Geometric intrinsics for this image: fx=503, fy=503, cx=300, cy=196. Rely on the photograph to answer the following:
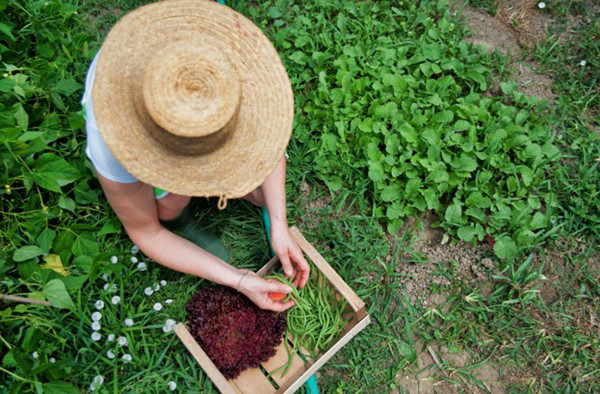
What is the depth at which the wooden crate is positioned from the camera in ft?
7.14

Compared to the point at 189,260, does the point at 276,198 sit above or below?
above

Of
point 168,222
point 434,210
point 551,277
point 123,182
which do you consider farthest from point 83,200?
point 551,277

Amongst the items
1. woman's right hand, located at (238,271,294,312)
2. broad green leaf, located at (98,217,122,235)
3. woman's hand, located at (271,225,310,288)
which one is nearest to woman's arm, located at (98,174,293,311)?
woman's right hand, located at (238,271,294,312)

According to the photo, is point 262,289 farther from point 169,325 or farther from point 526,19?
point 526,19

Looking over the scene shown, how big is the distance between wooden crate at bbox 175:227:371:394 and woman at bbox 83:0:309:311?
892 mm

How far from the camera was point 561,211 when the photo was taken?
2.80 m

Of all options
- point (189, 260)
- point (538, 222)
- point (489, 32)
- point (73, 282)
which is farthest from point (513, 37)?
point (73, 282)

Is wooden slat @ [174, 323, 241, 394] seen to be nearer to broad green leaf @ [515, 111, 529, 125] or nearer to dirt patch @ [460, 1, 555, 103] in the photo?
broad green leaf @ [515, 111, 529, 125]

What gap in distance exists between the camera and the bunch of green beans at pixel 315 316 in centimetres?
236

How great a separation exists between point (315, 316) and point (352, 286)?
38 cm

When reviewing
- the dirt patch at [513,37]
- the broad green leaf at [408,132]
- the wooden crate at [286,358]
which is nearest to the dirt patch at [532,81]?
the dirt patch at [513,37]

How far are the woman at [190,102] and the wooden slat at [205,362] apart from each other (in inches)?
33.2

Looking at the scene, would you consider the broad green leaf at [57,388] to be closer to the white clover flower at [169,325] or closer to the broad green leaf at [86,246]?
the white clover flower at [169,325]

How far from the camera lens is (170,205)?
2.23 metres
